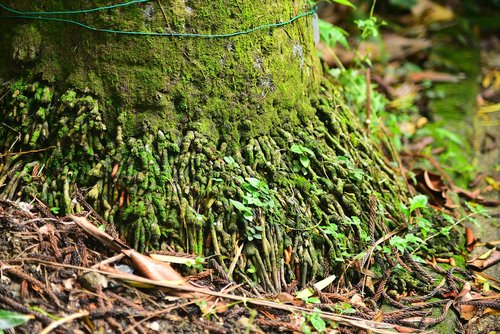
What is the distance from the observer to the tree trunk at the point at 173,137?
2711 mm

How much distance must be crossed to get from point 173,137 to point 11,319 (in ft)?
3.58

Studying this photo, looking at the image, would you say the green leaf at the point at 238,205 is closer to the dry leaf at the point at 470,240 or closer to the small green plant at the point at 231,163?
the small green plant at the point at 231,163

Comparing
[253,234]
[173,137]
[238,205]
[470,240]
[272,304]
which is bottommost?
→ [470,240]

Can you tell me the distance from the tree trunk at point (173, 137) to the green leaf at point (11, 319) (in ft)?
1.96

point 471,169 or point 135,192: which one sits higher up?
point 135,192

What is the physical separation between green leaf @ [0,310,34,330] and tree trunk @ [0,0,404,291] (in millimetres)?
596

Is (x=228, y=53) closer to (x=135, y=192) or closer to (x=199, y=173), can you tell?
(x=199, y=173)

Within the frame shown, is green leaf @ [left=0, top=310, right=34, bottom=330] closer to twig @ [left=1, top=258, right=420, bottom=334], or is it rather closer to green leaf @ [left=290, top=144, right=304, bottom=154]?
twig @ [left=1, top=258, right=420, bottom=334]

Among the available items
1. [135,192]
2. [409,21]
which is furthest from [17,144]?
[409,21]

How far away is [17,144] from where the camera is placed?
2900 millimetres

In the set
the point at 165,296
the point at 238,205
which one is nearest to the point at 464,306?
the point at 238,205

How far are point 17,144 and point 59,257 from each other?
73 centimetres

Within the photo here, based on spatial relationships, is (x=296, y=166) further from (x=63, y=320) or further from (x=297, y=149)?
(x=63, y=320)

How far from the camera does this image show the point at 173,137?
2.81m
